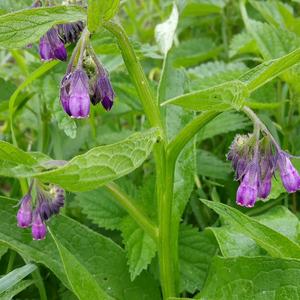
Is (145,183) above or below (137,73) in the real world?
below

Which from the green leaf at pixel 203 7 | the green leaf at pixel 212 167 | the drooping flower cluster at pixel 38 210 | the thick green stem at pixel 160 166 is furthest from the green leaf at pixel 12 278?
the green leaf at pixel 203 7

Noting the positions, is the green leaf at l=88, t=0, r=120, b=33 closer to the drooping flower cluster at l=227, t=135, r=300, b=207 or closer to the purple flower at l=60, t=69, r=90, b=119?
the purple flower at l=60, t=69, r=90, b=119

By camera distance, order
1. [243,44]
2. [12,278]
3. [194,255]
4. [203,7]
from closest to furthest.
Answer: [12,278] → [194,255] → [243,44] → [203,7]

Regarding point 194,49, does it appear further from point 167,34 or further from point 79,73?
point 79,73

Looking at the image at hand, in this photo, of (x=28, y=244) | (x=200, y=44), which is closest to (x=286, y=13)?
(x=200, y=44)

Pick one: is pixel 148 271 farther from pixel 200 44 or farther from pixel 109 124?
pixel 200 44

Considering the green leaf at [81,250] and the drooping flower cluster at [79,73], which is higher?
the drooping flower cluster at [79,73]

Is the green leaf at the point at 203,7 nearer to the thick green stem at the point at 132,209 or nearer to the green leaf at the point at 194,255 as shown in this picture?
the green leaf at the point at 194,255

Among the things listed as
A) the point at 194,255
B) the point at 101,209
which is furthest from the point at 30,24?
the point at 194,255
